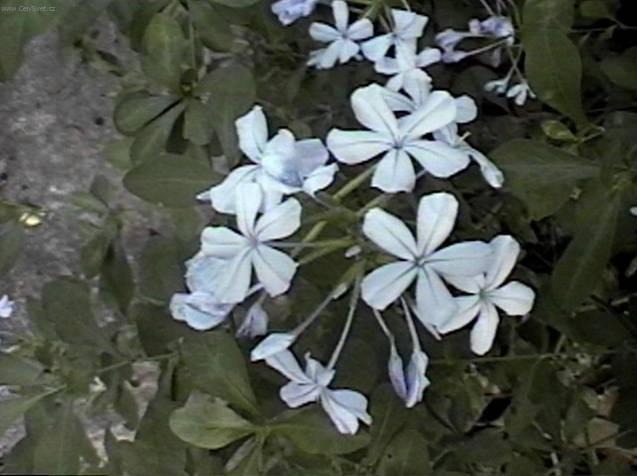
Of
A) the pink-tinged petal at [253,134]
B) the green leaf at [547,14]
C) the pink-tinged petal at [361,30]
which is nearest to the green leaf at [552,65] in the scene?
the green leaf at [547,14]

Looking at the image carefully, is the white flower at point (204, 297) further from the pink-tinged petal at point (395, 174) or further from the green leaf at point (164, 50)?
the green leaf at point (164, 50)

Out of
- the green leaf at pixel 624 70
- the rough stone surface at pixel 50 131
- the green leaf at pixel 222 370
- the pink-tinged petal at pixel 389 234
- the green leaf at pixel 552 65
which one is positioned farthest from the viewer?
the rough stone surface at pixel 50 131

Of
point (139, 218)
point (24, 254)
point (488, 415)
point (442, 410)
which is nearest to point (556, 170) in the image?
point (442, 410)

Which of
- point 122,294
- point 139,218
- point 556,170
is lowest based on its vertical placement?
point 139,218

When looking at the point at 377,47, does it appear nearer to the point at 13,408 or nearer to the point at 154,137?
the point at 154,137

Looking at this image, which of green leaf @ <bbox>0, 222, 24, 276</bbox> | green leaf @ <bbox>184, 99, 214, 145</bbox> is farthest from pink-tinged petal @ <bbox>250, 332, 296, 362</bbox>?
green leaf @ <bbox>0, 222, 24, 276</bbox>

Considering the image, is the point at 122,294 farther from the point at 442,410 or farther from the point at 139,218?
the point at 139,218

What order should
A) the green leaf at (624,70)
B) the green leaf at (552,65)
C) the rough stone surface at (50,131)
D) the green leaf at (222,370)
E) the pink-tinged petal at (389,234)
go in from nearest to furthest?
the pink-tinged petal at (389,234), the green leaf at (222,370), the green leaf at (552,65), the green leaf at (624,70), the rough stone surface at (50,131)
